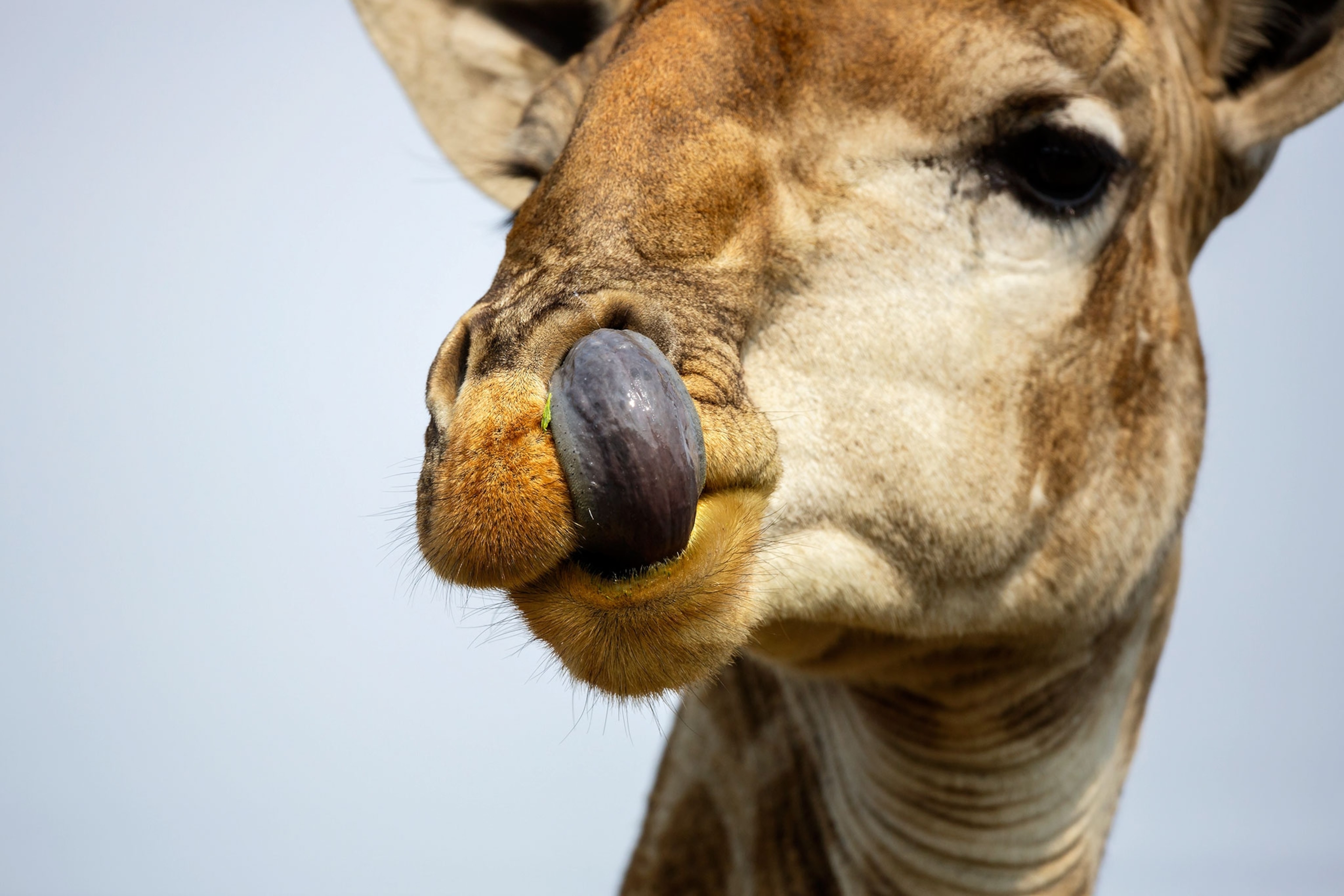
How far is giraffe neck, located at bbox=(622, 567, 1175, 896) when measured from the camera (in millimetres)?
3291

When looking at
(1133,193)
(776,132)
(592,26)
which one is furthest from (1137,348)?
(592,26)

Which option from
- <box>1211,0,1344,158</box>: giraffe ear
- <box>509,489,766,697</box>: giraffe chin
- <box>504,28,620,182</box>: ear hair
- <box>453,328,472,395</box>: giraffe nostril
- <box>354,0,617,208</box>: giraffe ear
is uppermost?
<box>1211,0,1344,158</box>: giraffe ear

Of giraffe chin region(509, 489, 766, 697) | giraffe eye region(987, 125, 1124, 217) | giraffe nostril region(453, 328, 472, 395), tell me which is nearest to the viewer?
giraffe chin region(509, 489, 766, 697)

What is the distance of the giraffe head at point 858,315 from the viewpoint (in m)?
2.18

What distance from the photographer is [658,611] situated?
85.3 inches

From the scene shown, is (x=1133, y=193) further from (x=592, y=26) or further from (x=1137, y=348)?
(x=592, y=26)

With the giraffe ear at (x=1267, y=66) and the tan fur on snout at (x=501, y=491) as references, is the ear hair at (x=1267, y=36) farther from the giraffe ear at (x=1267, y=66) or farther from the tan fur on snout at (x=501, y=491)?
the tan fur on snout at (x=501, y=491)

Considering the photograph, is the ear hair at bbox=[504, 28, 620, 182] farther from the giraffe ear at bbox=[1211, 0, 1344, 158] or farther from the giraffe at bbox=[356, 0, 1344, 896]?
the giraffe ear at bbox=[1211, 0, 1344, 158]

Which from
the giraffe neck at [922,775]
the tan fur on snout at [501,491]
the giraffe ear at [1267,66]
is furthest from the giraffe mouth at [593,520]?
the giraffe ear at [1267,66]

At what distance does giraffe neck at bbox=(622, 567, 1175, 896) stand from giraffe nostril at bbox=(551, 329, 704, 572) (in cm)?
113

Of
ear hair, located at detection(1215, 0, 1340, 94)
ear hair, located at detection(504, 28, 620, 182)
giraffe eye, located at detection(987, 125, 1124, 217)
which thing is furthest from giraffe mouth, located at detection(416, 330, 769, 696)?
ear hair, located at detection(1215, 0, 1340, 94)

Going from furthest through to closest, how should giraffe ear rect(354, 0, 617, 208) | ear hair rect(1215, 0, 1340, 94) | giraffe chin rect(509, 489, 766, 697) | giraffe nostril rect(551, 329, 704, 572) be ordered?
giraffe ear rect(354, 0, 617, 208) < ear hair rect(1215, 0, 1340, 94) < giraffe chin rect(509, 489, 766, 697) < giraffe nostril rect(551, 329, 704, 572)

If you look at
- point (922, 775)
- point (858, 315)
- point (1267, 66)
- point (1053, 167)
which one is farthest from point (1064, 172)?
point (922, 775)

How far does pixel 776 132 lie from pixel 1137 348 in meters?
1.06
